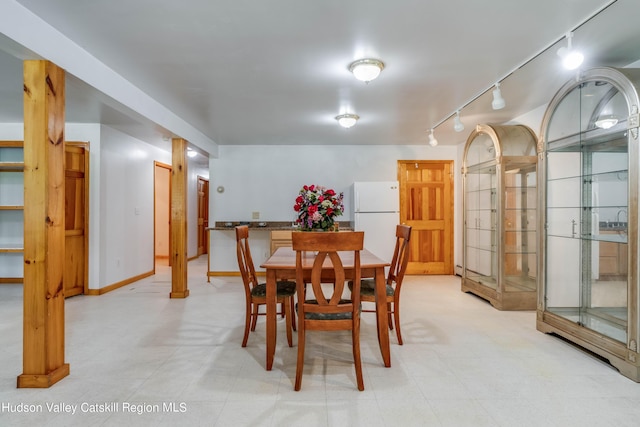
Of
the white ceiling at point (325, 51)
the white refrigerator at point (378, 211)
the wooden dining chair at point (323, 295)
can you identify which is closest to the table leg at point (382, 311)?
the wooden dining chair at point (323, 295)

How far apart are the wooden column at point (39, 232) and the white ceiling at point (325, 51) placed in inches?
9.5

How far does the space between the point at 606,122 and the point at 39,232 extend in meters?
4.06

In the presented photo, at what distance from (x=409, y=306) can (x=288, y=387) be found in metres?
2.21

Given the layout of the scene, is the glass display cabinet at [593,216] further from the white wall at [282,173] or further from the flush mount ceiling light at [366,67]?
the white wall at [282,173]

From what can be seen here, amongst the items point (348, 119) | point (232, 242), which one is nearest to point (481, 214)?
point (348, 119)

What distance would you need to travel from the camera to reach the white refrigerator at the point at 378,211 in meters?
5.34

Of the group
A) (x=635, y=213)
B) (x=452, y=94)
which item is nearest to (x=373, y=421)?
(x=635, y=213)

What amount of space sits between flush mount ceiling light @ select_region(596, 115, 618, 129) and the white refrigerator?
2933mm

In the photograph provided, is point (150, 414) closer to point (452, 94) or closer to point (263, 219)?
point (452, 94)

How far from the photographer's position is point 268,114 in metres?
4.10

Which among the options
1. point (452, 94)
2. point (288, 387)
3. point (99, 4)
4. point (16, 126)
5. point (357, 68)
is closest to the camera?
point (99, 4)

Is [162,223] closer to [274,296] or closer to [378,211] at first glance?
[378,211]

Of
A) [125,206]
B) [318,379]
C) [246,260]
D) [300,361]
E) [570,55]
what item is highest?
[570,55]

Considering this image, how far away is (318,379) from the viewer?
222 centimetres
